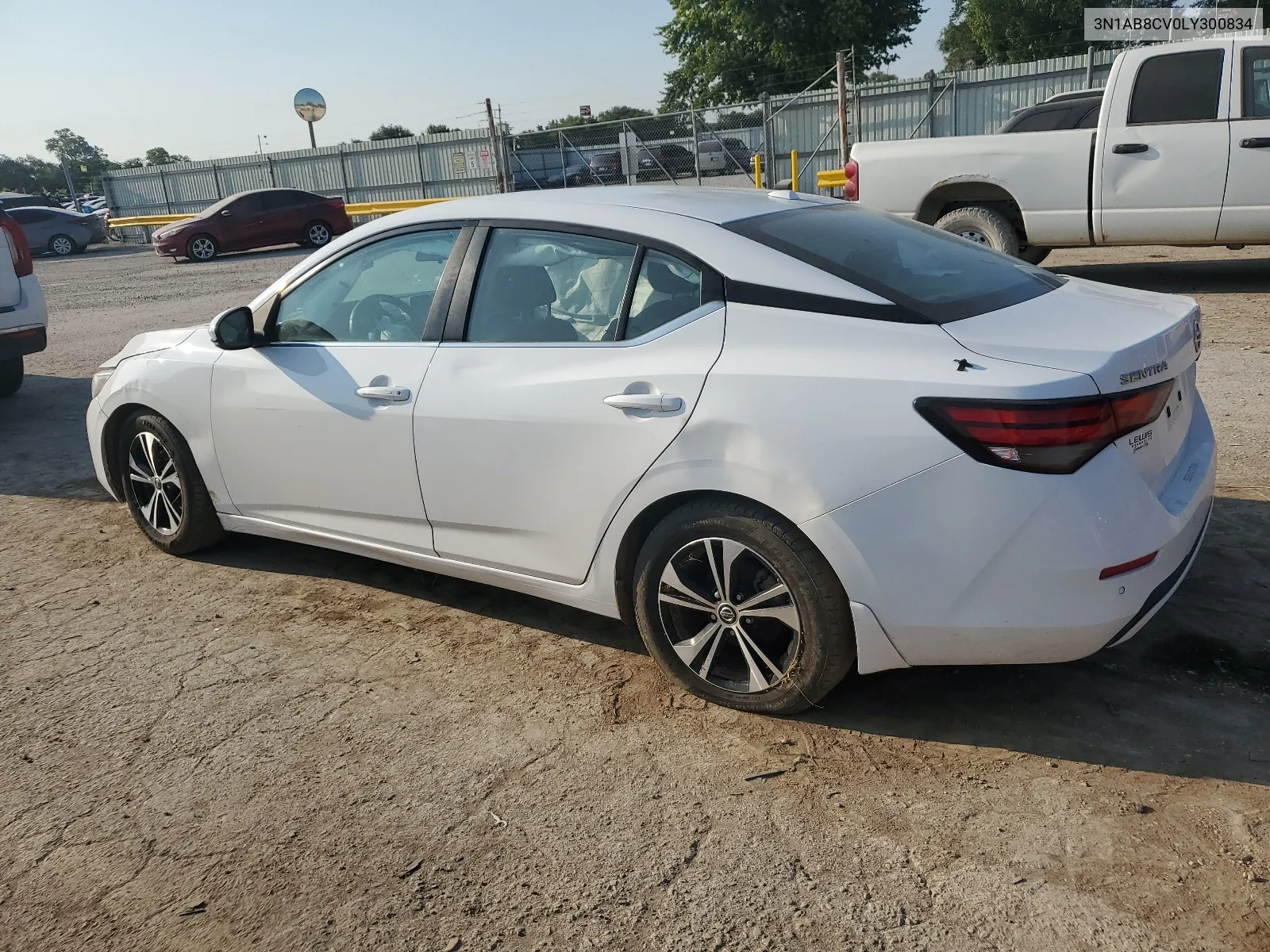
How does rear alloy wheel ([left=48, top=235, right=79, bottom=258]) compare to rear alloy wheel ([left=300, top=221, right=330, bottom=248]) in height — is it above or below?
above

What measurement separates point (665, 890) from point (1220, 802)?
1.40m

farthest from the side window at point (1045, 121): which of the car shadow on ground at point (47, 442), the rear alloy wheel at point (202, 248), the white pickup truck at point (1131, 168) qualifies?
the rear alloy wheel at point (202, 248)

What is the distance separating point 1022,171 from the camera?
9.34 m

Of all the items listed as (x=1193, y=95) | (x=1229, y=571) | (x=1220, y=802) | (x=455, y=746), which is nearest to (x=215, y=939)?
(x=455, y=746)

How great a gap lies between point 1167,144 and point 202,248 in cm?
2052

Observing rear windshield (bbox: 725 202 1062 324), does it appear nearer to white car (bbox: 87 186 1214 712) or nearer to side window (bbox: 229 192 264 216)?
white car (bbox: 87 186 1214 712)

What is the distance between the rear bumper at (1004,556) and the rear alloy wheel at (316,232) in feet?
77.2

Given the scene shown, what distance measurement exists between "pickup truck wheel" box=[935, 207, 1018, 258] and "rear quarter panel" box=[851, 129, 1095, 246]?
212mm

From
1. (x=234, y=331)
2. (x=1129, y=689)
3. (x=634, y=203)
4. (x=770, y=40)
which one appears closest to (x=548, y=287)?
(x=634, y=203)

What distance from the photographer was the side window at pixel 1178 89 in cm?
864

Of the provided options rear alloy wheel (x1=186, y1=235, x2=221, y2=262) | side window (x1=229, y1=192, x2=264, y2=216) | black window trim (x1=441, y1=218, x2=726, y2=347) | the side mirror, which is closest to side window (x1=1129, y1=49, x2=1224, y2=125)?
black window trim (x1=441, y1=218, x2=726, y2=347)

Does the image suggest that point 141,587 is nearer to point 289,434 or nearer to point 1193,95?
point 289,434

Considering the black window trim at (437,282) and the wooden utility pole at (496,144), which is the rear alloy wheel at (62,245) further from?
the black window trim at (437,282)

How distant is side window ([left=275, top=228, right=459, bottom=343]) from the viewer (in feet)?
12.6
